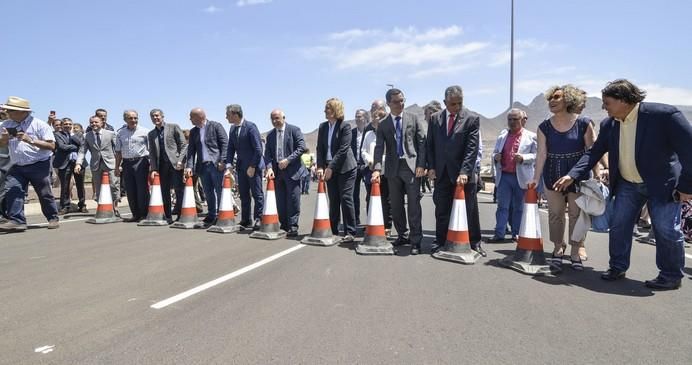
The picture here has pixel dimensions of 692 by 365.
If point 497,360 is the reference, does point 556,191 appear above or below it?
above

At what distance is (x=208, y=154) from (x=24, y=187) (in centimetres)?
311

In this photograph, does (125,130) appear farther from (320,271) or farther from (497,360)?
(497,360)

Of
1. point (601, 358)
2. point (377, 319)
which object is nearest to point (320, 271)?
point (377, 319)

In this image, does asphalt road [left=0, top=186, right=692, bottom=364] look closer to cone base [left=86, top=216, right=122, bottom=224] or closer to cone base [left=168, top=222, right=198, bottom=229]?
cone base [left=168, top=222, right=198, bottom=229]

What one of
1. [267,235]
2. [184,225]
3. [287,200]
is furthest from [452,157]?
[184,225]

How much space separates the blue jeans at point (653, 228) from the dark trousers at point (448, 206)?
1585mm

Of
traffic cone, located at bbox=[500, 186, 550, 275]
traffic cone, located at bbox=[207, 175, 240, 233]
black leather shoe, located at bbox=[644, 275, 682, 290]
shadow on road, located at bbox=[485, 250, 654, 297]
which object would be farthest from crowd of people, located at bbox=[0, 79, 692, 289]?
traffic cone, located at bbox=[207, 175, 240, 233]

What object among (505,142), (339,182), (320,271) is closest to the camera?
(320,271)

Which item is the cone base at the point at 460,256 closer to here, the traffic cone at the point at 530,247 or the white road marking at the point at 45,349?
the traffic cone at the point at 530,247

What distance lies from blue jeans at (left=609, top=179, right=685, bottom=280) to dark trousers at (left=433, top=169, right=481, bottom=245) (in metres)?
1.58

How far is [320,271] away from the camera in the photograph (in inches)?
191

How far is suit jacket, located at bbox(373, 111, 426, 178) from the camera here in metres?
6.05

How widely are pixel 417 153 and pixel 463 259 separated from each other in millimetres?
1651

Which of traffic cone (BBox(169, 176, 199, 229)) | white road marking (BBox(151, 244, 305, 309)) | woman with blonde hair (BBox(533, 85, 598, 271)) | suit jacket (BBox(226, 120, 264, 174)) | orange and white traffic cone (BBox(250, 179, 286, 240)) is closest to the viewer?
white road marking (BBox(151, 244, 305, 309))
